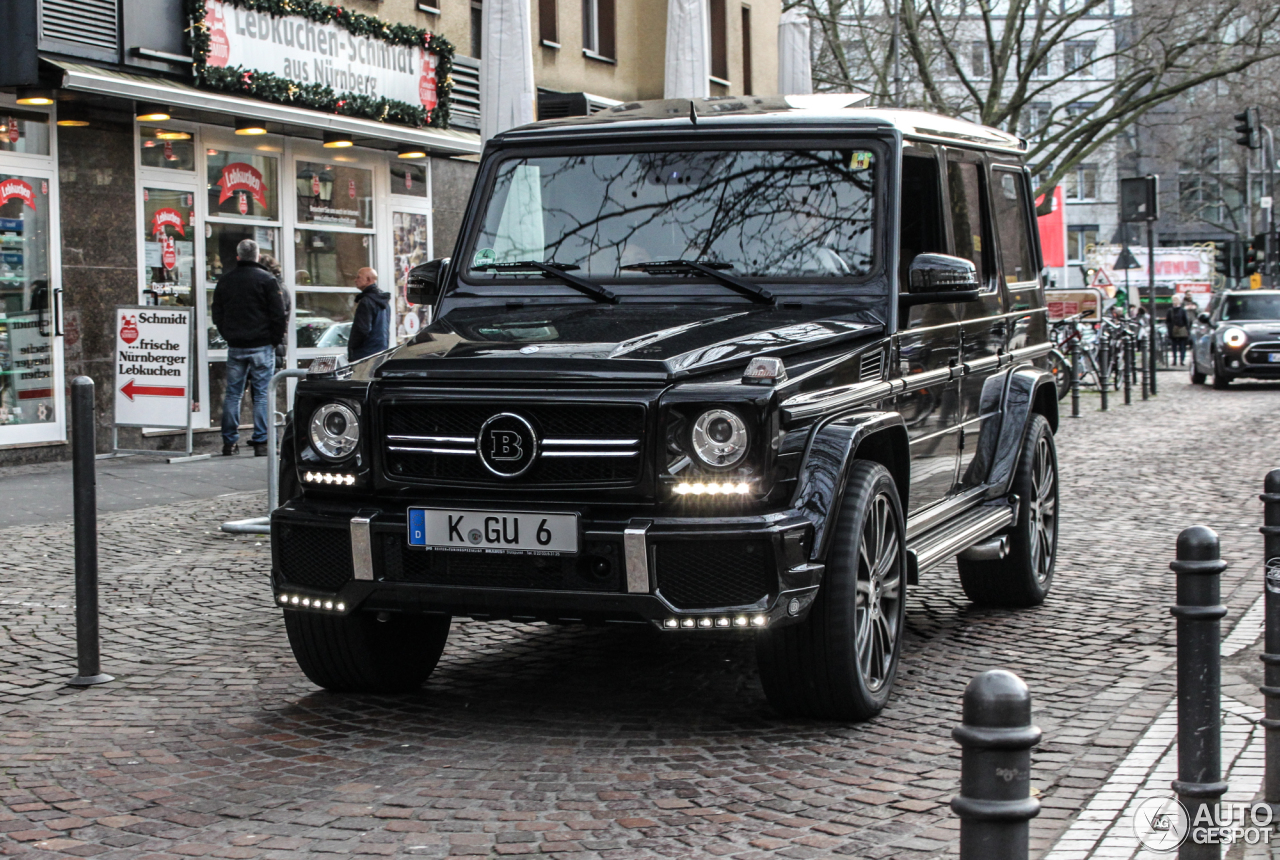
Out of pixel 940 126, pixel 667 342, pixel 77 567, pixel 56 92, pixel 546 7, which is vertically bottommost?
pixel 77 567

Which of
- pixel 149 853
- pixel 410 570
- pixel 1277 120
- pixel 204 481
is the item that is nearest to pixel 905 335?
pixel 410 570

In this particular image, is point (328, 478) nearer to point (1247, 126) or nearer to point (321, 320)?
point (321, 320)

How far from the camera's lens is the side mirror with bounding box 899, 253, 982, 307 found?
20.1 feet

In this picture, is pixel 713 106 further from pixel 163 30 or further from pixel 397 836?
pixel 163 30

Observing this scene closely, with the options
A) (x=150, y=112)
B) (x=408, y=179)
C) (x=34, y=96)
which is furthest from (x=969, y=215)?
(x=408, y=179)

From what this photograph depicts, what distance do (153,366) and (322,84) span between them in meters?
4.46

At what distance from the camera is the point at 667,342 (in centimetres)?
543

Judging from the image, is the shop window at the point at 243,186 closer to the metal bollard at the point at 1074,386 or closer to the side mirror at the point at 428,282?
the metal bollard at the point at 1074,386

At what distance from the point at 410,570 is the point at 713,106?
2.62 meters

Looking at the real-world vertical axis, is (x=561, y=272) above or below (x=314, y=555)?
above

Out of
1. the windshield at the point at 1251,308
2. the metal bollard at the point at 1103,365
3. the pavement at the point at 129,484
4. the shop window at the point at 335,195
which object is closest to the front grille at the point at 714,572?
the pavement at the point at 129,484

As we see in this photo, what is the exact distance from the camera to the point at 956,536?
659 cm

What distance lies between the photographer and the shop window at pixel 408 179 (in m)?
20.6

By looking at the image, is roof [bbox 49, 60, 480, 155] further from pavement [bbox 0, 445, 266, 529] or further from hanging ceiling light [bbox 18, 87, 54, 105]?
pavement [bbox 0, 445, 266, 529]
